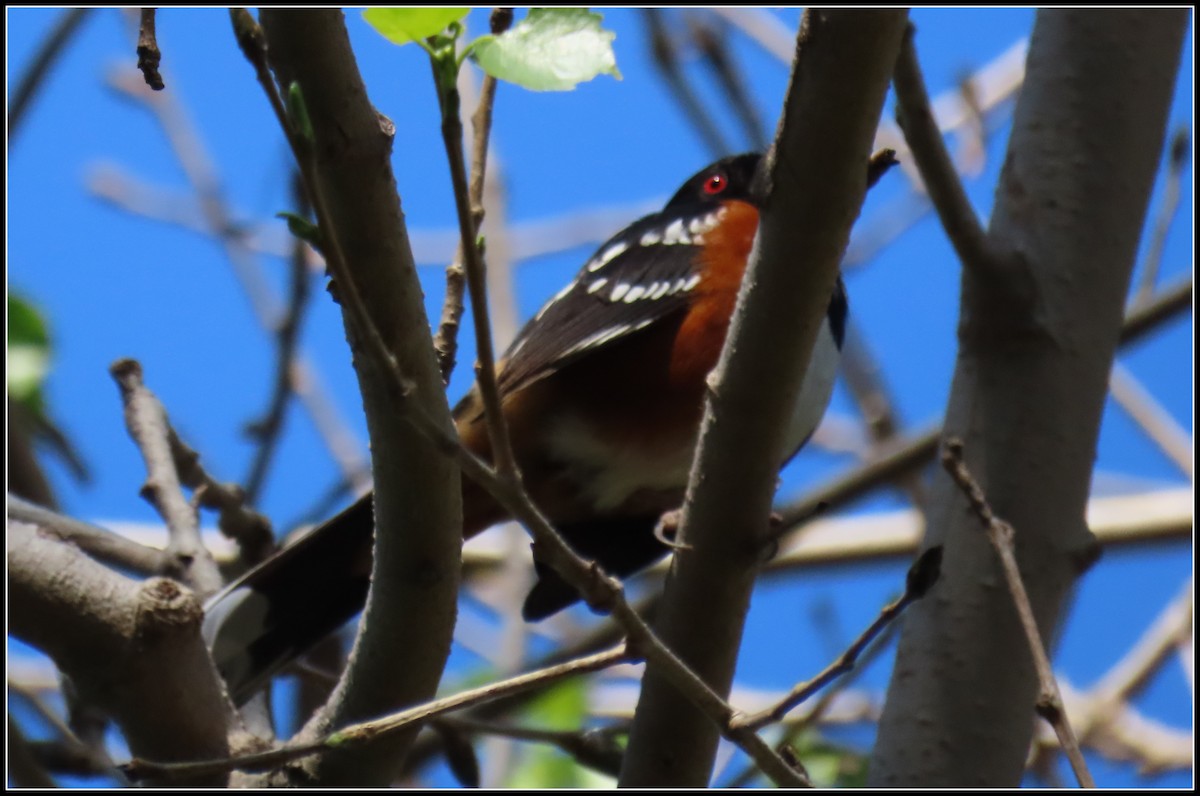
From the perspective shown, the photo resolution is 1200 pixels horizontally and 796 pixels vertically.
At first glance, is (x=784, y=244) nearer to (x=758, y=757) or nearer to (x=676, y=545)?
(x=676, y=545)

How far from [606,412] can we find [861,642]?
1512mm

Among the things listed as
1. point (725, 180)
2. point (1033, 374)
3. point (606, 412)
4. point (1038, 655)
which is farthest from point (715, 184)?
point (1038, 655)

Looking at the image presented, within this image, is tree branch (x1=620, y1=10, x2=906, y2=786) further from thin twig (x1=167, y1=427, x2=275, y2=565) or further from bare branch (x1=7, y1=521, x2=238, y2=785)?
thin twig (x1=167, y1=427, x2=275, y2=565)

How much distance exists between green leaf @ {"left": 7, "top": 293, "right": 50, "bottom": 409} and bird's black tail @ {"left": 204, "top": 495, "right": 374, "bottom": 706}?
2.21ft

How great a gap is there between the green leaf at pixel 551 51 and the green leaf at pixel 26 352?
6.14 feet

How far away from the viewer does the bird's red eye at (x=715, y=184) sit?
329 cm

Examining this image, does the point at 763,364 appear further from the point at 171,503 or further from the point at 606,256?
the point at 606,256

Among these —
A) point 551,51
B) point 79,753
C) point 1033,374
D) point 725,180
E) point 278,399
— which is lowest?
point 79,753

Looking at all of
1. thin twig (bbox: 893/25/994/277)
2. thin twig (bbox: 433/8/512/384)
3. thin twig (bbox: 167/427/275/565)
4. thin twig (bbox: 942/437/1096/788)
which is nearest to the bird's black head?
thin twig (bbox: 893/25/994/277)

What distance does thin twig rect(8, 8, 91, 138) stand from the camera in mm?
2871

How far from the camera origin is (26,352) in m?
2.69

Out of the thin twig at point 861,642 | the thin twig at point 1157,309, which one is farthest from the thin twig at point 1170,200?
the thin twig at point 861,642

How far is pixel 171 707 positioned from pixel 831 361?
1464 mm

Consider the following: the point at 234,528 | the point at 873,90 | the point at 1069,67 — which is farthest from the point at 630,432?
the point at 873,90
